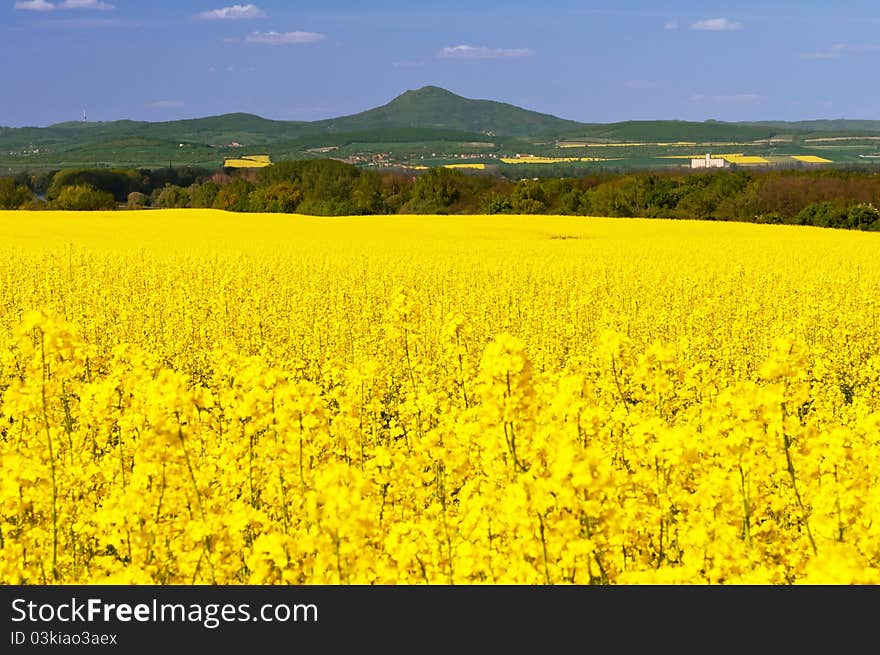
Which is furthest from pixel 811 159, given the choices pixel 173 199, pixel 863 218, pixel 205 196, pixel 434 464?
pixel 434 464

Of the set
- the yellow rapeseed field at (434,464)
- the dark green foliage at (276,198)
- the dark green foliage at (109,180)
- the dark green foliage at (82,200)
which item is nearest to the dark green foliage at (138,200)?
the dark green foliage at (109,180)

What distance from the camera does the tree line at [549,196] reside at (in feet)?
175

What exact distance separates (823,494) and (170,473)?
143 inches

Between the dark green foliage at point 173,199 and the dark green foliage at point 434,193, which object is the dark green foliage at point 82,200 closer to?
the dark green foliage at point 173,199

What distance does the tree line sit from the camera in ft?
175

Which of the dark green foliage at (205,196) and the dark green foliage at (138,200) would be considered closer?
the dark green foliage at (205,196)

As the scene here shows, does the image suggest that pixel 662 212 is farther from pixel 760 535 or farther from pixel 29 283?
pixel 760 535

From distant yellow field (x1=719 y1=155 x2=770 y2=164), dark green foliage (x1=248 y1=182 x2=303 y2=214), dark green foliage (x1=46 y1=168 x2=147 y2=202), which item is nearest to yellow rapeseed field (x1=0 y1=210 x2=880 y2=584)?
dark green foliage (x1=248 y1=182 x2=303 y2=214)

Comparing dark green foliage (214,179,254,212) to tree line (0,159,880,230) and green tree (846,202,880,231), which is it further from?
green tree (846,202,880,231)

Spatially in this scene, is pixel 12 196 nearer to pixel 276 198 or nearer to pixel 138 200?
pixel 138 200

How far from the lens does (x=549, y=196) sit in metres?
62.9

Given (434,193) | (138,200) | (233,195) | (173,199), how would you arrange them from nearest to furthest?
(434,193), (233,195), (173,199), (138,200)

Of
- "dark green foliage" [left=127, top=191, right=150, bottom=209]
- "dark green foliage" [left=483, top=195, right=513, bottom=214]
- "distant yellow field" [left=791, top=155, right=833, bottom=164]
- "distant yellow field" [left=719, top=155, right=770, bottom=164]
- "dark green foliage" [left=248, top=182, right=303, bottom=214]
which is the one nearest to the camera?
"dark green foliage" [left=483, top=195, right=513, bottom=214]

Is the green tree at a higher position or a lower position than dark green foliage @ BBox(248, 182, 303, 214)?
lower
